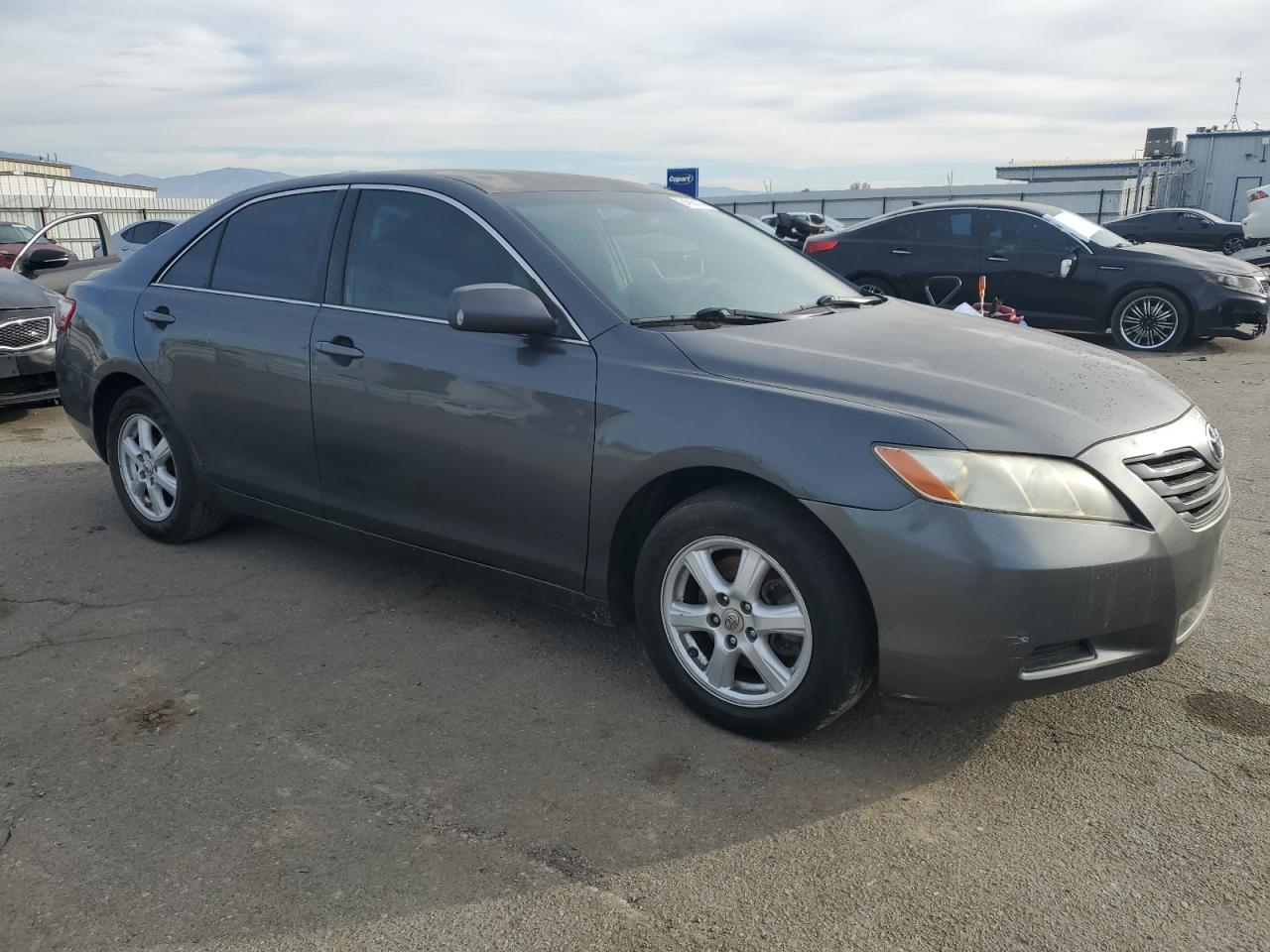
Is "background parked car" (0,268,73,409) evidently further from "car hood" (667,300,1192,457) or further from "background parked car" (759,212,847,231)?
"background parked car" (759,212,847,231)

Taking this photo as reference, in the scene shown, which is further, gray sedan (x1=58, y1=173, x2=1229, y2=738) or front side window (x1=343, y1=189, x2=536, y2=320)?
front side window (x1=343, y1=189, x2=536, y2=320)

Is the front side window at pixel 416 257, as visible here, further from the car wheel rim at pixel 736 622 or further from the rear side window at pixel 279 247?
the car wheel rim at pixel 736 622

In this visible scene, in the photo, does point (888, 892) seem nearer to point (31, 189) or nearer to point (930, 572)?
point (930, 572)

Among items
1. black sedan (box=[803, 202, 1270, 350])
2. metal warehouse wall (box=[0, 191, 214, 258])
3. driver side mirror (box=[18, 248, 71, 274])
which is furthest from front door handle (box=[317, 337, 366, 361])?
metal warehouse wall (box=[0, 191, 214, 258])

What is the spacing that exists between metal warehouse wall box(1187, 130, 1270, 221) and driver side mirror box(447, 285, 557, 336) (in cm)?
4873

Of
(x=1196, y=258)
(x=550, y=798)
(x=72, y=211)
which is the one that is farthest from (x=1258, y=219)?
(x=72, y=211)

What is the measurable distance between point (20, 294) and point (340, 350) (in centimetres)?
539

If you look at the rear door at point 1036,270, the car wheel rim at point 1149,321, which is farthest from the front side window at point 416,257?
the car wheel rim at point 1149,321

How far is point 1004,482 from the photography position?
2709 millimetres

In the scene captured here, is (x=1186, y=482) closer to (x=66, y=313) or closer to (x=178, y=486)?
(x=178, y=486)

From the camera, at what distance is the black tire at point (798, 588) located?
2.85m

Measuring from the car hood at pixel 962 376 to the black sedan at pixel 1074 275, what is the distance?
292 inches

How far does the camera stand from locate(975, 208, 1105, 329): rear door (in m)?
11.0

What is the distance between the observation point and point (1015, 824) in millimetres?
2734
